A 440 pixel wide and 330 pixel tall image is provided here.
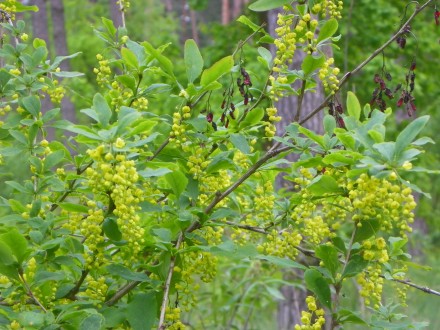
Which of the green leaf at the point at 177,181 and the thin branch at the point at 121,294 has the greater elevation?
the green leaf at the point at 177,181

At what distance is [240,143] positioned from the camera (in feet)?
7.34

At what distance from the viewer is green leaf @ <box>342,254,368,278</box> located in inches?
75.4

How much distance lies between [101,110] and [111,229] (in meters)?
0.35

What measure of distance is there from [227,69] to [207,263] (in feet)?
2.14

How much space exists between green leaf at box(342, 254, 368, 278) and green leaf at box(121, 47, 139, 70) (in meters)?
0.96

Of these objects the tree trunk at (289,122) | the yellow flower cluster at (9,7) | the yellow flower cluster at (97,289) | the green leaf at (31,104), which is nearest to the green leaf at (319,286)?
the yellow flower cluster at (97,289)

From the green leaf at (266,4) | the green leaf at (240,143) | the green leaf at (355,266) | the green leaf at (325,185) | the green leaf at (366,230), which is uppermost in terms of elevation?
the green leaf at (266,4)

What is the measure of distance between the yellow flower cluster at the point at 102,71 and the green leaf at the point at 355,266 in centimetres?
117

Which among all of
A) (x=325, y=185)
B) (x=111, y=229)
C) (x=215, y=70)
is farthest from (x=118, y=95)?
(x=325, y=185)

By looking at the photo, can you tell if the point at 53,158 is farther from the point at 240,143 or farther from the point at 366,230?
the point at 366,230

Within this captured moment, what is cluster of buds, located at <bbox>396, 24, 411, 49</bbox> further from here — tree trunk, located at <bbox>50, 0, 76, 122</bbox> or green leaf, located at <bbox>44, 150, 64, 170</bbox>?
tree trunk, located at <bbox>50, 0, 76, 122</bbox>

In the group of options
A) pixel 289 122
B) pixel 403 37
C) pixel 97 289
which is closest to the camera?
pixel 97 289

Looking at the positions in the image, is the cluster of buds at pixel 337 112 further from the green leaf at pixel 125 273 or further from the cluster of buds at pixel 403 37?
the green leaf at pixel 125 273

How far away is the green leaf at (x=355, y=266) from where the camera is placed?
6.28 ft
